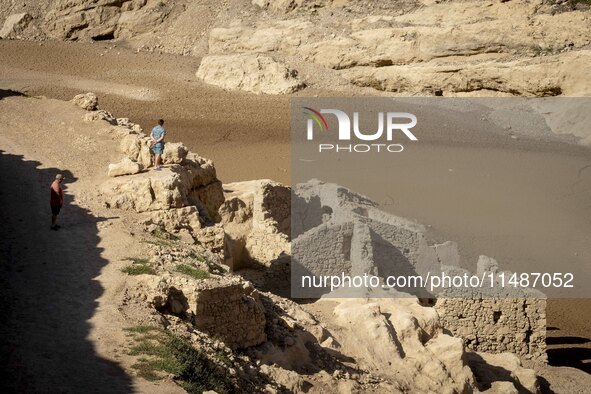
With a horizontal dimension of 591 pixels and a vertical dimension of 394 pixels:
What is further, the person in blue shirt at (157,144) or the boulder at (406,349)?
the person in blue shirt at (157,144)

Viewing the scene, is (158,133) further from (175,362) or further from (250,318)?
(175,362)

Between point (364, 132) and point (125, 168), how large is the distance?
63.9 ft

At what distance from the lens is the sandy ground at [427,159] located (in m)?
26.9

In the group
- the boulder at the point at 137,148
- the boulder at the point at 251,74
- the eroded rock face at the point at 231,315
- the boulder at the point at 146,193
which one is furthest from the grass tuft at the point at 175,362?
the boulder at the point at 251,74

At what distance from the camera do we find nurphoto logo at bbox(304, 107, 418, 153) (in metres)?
33.7

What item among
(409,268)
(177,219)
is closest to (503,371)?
(409,268)

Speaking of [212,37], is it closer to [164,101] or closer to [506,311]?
[164,101]

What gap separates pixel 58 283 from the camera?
40.5 feet

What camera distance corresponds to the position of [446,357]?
14.7m

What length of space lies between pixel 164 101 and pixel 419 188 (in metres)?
11.2

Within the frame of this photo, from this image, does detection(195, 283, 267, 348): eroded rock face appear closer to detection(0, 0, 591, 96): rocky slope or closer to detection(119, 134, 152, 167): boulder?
detection(119, 134, 152, 167): boulder

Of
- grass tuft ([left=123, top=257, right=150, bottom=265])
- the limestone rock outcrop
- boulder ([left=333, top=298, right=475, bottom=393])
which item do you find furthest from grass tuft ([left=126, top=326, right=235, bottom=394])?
the limestone rock outcrop

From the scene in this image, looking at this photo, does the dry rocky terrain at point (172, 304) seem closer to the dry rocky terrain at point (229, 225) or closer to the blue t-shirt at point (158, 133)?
the dry rocky terrain at point (229, 225)

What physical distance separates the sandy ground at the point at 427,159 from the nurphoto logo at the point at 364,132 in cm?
88
